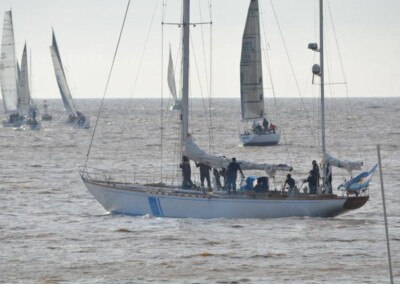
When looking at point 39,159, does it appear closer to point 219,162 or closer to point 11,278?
point 219,162

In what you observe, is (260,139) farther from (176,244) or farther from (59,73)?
(176,244)

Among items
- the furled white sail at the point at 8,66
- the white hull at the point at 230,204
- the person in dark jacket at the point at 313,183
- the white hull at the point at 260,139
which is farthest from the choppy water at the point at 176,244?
the furled white sail at the point at 8,66

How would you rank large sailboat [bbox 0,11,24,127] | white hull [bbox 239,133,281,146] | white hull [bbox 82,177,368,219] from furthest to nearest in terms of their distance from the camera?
large sailboat [bbox 0,11,24,127] → white hull [bbox 239,133,281,146] → white hull [bbox 82,177,368,219]

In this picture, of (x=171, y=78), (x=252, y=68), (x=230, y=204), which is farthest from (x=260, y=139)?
(x=230, y=204)

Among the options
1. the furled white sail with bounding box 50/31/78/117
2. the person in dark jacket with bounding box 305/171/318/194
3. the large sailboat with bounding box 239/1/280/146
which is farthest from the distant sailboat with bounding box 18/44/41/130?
the person in dark jacket with bounding box 305/171/318/194

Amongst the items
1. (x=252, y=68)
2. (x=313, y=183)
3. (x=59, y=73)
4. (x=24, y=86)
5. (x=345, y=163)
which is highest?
(x=59, y=73)

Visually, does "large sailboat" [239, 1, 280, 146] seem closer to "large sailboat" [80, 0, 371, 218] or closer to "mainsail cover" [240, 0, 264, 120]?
"mainsail cover" [240, 0, 264, 120]

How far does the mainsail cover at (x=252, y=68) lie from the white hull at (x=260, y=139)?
700cm

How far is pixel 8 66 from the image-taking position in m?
129

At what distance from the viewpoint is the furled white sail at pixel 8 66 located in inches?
4951

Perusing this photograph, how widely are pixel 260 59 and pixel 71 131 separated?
6251cm

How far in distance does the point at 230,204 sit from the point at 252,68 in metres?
39.4

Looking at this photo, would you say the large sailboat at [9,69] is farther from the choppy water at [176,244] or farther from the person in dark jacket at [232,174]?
the person in dark jacket at [232,174]

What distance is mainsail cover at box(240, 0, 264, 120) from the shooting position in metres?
80.1
